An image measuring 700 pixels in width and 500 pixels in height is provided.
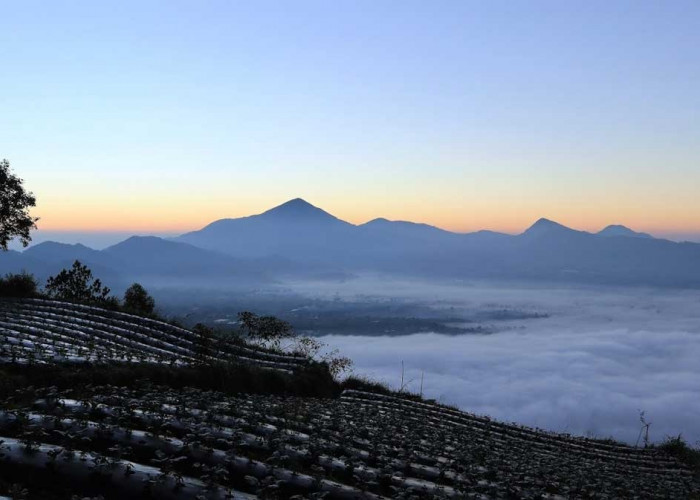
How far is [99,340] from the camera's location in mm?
28719

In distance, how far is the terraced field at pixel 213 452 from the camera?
971 cm

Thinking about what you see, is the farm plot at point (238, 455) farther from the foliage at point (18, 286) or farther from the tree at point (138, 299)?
the tree at point (138, 299)

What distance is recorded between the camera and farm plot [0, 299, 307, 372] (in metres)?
21.8

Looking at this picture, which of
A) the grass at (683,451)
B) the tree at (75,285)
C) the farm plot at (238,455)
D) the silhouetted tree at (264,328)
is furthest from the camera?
the tree at (75,285)

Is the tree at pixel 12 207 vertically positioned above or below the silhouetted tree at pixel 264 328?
above

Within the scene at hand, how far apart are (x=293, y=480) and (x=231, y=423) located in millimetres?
4305

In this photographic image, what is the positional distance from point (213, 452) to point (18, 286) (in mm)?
40423

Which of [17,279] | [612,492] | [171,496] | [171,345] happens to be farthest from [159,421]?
[17,279]

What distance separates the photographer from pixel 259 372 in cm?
3031

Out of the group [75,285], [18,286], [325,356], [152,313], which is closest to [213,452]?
[325,356]

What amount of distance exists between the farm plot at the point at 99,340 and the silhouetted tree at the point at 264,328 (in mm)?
8420

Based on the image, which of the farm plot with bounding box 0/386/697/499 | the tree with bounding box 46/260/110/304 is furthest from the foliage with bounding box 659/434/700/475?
the tree with bounding box 46/260/110/304

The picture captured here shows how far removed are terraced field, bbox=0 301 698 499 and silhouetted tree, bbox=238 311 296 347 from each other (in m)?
24.2

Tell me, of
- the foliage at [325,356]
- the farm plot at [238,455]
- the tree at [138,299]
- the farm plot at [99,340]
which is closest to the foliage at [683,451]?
the farm plot at [238,455]
